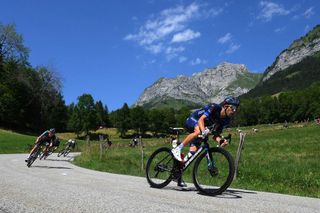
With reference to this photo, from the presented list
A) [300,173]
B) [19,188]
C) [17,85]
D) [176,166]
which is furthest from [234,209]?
[17,85]

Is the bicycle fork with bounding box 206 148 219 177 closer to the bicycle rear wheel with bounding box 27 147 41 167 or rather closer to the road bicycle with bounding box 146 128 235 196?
the road bicycle with bounding box 146 128 235 196

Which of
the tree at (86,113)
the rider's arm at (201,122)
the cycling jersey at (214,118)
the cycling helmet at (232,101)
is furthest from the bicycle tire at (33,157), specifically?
the tree at (86,113)

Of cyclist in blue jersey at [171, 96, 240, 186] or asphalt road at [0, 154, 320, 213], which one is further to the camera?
cyclist in blue jersey at [171, 96, 240, 186]

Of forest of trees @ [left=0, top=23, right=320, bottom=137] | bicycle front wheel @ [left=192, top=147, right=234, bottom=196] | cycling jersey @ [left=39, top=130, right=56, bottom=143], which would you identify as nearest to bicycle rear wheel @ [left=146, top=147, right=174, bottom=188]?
bicycle front wheel @ [left=192, top=147, right=234, bottom=196]

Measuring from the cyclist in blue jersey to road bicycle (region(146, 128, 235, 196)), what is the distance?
0.53 ft

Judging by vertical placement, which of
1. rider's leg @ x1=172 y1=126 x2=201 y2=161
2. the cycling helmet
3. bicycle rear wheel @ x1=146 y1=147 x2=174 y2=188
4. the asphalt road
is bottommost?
the asphalt road

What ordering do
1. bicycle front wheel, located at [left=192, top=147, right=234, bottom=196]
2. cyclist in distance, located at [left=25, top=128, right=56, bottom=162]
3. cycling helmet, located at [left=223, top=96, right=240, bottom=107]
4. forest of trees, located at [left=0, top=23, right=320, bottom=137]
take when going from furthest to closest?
forest of trees, located at [left=0, top=23, right=320, bottom=137]
cyclist in distance, located at [left=25, top=128, right=56, bottom=162]
cycling helmet, located at [left=223, top=96, right=240, bottom=107]
bicycle front wheel, located at [left=192, top=147, right=234, bottom=196]

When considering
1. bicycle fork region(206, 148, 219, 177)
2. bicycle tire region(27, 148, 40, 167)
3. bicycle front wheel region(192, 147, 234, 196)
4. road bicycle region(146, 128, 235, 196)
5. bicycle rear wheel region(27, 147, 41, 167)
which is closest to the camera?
road bicycle region(146, 128, 235, 196)

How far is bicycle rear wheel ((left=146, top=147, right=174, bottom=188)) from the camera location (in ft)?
29.9

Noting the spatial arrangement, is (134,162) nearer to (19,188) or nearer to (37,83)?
(19,188)

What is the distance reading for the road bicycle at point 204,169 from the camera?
777cm

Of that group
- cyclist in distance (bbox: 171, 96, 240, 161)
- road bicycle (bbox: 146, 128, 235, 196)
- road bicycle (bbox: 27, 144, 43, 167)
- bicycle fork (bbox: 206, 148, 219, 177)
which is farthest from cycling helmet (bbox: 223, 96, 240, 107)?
road bicycle (bbox: 27, 144, 43, 167)

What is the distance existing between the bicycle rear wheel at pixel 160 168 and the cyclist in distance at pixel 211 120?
435 millimetres

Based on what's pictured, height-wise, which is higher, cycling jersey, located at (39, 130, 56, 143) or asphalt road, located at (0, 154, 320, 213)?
cycling jersey, located at (39, 130, 56, 143)
